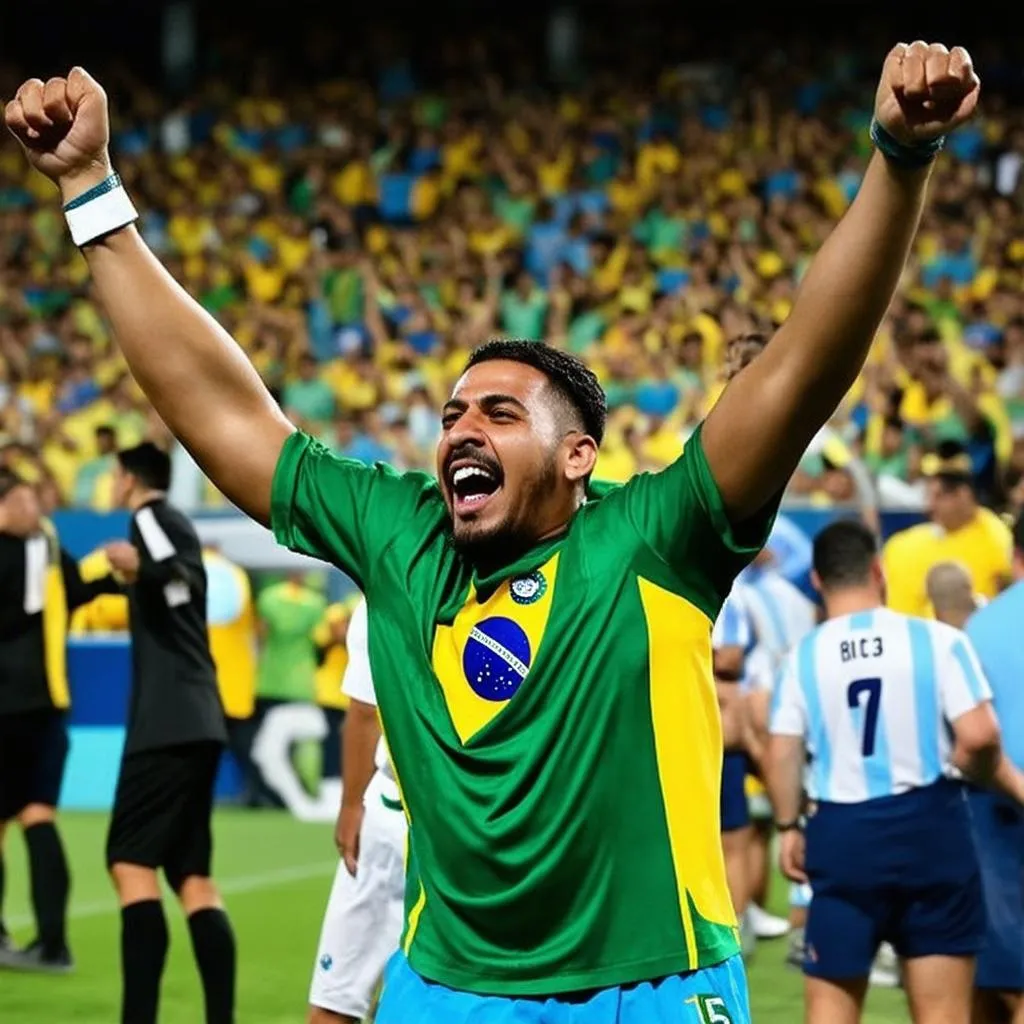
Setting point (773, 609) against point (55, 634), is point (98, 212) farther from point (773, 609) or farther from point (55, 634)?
point (773, 609)

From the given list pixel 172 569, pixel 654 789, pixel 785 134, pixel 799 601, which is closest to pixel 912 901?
pixel 172 569

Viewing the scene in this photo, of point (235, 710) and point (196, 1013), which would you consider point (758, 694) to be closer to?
point (196, 1013)

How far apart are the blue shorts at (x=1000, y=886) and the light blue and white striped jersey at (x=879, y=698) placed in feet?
1.53

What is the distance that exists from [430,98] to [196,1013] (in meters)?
20.1

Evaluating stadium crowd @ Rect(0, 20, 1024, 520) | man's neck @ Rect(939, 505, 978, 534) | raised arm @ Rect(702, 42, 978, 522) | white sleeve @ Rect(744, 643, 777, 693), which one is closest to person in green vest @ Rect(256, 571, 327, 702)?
stadium crowd @ Rect(0, 20, 1024, 520)

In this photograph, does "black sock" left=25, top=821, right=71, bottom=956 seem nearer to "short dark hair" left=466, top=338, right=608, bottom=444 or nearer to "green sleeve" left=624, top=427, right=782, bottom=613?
"short dark hair" left=466, top=338, right=608, bottom=444

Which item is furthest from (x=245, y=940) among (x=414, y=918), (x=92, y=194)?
(x=92, y=194)

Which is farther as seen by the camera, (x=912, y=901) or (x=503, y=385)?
(x=912, y=901)

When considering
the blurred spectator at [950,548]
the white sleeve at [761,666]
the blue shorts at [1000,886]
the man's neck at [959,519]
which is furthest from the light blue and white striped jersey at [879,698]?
the man's neck at [959,519]

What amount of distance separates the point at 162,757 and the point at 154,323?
4173 millimetres

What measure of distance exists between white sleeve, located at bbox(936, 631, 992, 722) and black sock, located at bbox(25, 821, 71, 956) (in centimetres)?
456

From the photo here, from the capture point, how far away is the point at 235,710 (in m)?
14.4

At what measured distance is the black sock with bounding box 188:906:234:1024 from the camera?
744 centimetres

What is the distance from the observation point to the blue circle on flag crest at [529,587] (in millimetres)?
3459
